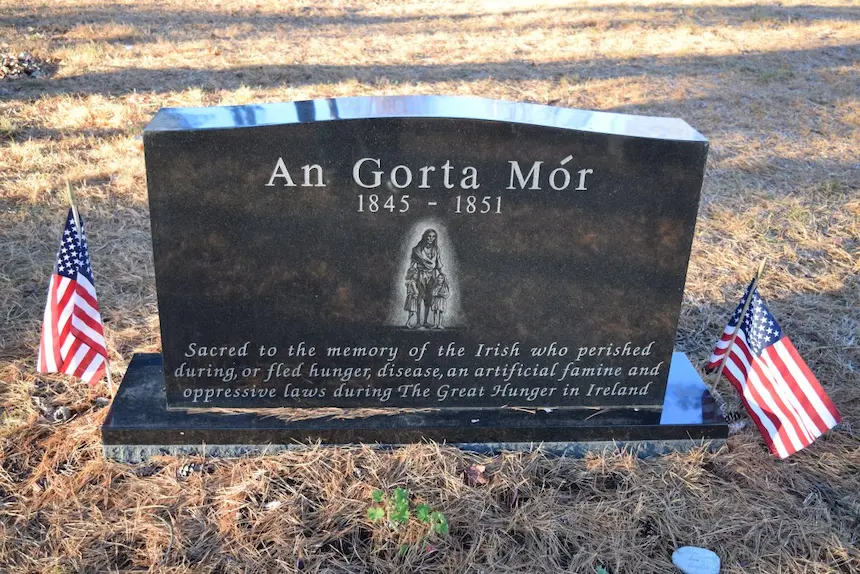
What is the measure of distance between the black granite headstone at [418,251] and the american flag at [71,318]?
430 millimetres

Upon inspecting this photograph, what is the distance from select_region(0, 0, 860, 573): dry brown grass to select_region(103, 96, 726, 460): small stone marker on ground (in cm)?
23

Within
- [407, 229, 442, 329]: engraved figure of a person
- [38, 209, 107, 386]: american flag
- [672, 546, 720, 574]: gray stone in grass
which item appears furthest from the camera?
[38, 209, 107, 386]: american flag

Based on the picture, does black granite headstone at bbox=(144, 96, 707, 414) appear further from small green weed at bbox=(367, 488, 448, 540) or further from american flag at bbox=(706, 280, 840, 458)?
small green weed at bbox=(367, 488, 448, 540)

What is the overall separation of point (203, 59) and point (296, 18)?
11.7 ft

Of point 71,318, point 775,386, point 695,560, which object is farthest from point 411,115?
point 695,560

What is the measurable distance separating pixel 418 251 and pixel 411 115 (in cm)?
64

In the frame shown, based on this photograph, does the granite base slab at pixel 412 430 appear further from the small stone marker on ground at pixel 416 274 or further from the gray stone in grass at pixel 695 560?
the gray stone in grass at pixel 695 560

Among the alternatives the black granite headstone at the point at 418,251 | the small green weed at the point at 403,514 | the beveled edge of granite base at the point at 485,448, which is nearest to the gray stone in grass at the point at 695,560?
the beveled edge of granite base at the point at 485,448

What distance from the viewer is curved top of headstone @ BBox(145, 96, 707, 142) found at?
10.9 feet

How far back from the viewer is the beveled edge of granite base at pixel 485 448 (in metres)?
3.76

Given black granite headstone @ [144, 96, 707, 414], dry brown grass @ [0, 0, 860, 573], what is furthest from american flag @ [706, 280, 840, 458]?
black granite headstone @ [144, 96, 707, 414]

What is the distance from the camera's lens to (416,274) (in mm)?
3617

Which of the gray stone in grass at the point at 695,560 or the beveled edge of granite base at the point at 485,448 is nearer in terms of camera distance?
the gray stone in grass at the point at 695,560

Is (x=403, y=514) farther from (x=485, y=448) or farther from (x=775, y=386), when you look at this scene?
(x=775, y=386)
